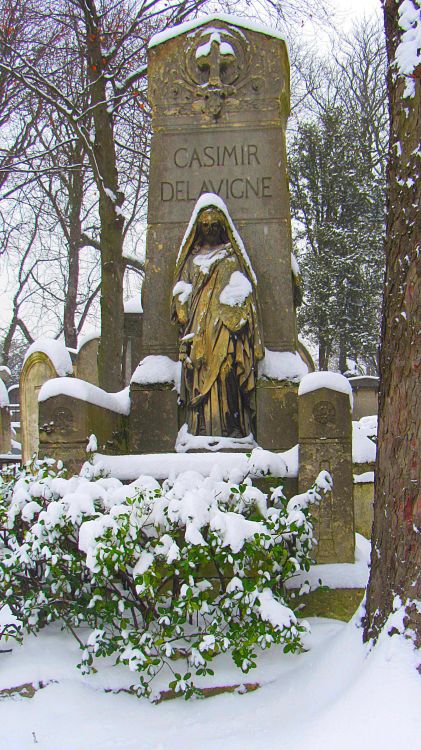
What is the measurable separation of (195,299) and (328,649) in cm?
348

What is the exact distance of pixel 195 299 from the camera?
22.3ft

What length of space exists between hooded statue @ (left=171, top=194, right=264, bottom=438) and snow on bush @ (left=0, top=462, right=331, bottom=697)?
211 cm

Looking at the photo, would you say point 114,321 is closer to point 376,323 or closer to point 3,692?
point 3,692

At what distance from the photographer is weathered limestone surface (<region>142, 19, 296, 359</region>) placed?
7355 millimetres

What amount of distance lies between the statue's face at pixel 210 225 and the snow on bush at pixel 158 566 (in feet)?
9.73

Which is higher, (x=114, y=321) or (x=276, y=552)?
(x=114, y=321)

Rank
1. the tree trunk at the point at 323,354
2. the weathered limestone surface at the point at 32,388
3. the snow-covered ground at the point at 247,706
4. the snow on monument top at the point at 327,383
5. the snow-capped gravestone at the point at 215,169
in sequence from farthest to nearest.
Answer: the tree trunk at the point at 323,354 < the weathered limestone surface at the point at 32,388 < the snow-capped gravestone at the point at 215,169 < the snow on monument top at the point at 327,383 < the snow-covered ground at the point at 247,706

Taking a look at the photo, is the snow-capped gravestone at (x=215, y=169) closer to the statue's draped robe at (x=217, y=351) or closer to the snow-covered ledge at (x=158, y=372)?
the snow-covered ledge at (x=158, y=372)

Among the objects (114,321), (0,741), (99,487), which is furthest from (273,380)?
(114,321)

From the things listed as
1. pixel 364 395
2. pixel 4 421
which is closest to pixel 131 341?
pixel 4 421

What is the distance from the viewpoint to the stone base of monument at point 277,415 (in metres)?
6.65

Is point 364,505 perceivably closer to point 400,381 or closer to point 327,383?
point 327,383

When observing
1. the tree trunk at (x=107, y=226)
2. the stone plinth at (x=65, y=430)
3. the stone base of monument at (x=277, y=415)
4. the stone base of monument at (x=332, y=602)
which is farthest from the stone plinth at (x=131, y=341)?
the stone base of monument at (x=332, y=602)

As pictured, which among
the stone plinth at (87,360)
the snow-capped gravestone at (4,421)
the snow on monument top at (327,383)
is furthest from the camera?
the stone plinth at (87,360)
